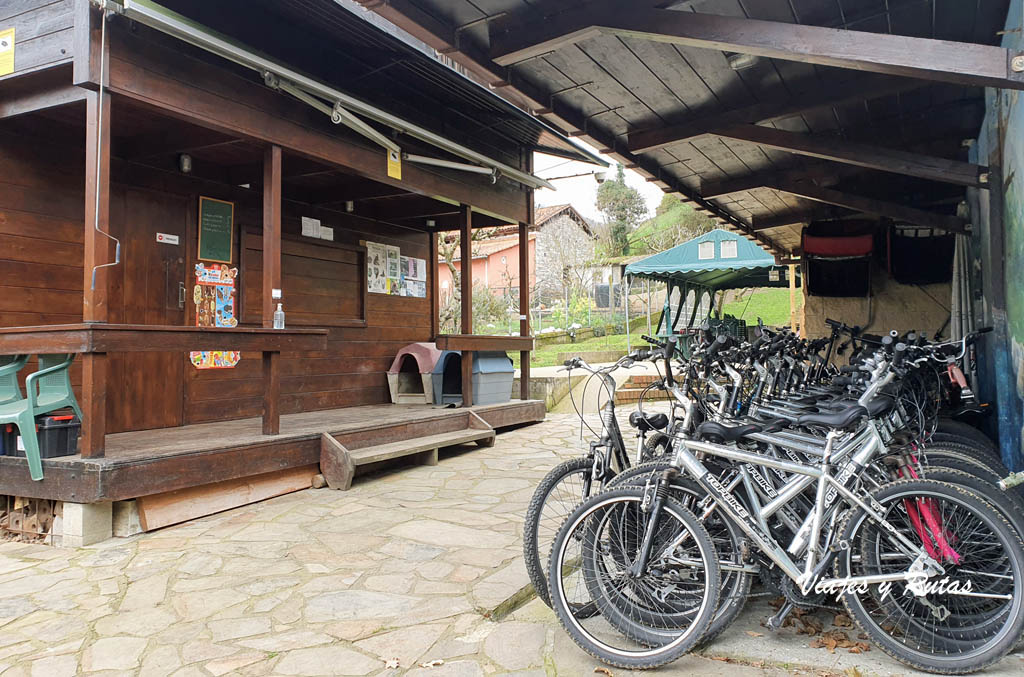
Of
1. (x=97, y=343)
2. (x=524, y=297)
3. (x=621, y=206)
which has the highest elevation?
A: (x=621, y=206)

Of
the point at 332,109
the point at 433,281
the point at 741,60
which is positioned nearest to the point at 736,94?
the point at 741,60

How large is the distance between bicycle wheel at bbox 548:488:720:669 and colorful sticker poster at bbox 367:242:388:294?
6.31 meters

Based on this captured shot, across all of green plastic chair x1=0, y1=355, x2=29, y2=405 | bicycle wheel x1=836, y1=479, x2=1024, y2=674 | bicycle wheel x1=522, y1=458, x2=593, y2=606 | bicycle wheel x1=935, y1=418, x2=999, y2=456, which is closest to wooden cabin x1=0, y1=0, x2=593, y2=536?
green plastic chair x1=0, y1=355, x2=29, y2=405

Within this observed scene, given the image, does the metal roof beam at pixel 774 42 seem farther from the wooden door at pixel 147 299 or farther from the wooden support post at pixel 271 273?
the wooden door at pixel 147 299

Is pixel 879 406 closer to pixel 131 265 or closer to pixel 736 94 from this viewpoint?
pixel 736 94

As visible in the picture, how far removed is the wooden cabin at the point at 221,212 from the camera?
13.4 feet

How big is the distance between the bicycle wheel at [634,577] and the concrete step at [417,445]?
3165 mm

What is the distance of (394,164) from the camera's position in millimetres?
6359

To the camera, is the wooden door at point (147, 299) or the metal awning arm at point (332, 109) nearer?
the metal awning arm at point (332, 109)

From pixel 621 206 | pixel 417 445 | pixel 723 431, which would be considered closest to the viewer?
pixel 723 431

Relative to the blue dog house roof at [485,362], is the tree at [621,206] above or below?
above

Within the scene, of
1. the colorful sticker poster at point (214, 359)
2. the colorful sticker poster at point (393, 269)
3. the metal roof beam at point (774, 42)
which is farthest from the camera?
the colorful sticker poster at point (393, 269)

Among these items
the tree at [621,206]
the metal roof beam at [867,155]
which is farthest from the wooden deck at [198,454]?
the tree at [621,206]

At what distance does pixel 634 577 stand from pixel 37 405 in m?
3.65
